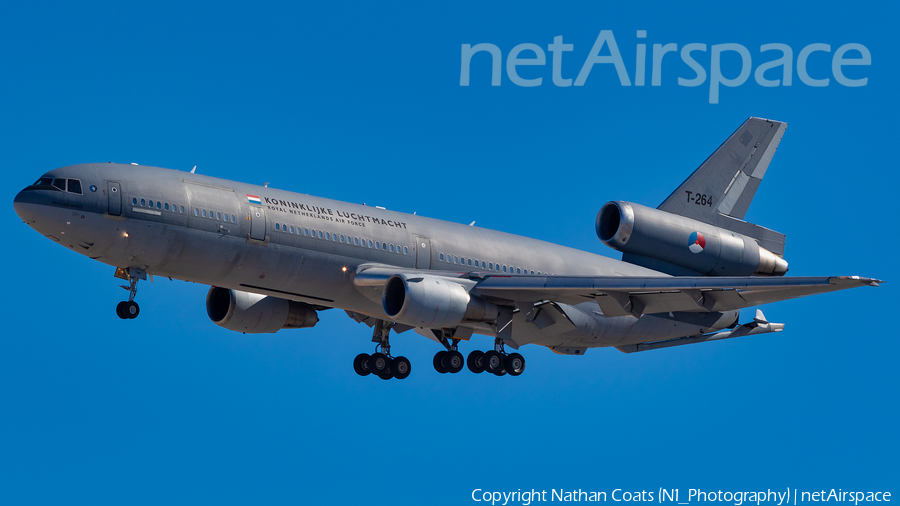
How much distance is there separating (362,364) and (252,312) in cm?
480

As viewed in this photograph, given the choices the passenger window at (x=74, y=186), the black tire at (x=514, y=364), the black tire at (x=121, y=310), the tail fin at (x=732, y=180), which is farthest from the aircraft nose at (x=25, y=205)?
the tail fin at (x=732, y=180)

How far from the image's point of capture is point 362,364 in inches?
1704

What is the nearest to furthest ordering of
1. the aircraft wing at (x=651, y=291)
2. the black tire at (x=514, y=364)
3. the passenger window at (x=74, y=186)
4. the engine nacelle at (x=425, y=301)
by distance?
the passenger window at (x=74, y=186) → the aircraft wing at (x=651, y=291) → the engine nacelle at (x=425, y=301) → the black tire at (x=514, y=364)

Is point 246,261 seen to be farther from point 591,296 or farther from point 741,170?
point 741,170

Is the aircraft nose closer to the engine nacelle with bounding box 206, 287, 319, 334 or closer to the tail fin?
the engine nacelle with bounding box 206, 287, 319, 334

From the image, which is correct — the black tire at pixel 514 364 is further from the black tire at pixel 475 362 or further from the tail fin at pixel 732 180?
the tail fin at pixel 732 180

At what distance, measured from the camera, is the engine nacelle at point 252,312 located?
140 feet

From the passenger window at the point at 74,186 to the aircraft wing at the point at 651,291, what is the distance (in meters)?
13.7

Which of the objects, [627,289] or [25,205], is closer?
[25,205]

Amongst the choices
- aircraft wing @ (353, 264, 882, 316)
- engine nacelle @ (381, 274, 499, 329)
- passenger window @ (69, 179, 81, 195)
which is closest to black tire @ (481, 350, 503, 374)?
aircraft wing @ (353, 264, 882, 316)

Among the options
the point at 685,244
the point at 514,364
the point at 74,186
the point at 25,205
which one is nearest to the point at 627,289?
the point at 514,364

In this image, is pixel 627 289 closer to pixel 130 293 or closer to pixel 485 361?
pixel 485 361

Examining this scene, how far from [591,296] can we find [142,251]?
15.2 meters

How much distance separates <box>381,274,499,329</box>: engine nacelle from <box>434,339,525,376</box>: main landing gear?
2.79 m
